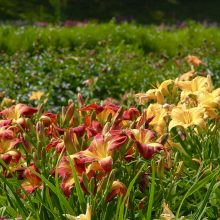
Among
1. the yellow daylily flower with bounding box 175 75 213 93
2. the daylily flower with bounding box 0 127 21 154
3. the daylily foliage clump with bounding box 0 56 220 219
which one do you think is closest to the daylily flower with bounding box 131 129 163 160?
the daylily foliage clump with bounding box 0 56 220 219

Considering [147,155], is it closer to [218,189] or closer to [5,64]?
[218,189]

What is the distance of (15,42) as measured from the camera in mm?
9148

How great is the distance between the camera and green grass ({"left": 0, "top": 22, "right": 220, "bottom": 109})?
265 inches

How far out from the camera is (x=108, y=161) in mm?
2176

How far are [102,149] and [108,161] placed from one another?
13 centimetres

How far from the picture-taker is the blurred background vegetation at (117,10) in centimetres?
1955

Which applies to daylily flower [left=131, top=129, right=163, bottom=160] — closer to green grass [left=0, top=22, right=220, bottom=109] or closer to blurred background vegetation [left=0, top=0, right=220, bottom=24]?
green grass [left=0, top=22, right=220, bottom=109]

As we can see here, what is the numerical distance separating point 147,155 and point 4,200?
665 millimetres

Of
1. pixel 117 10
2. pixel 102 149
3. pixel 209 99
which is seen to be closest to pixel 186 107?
pixel 209 99

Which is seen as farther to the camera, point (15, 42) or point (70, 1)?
point (70, 1)

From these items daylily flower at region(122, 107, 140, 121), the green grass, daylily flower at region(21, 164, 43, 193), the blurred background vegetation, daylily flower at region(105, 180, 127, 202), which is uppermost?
daylily flower at region(122, 107, 140, 121)

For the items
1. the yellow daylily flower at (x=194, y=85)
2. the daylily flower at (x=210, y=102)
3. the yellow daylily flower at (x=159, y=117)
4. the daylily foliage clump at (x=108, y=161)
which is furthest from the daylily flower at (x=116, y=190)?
the yellow daylily flower at (x=194, y=85)

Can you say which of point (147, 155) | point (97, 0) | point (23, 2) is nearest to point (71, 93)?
point (147, 155)

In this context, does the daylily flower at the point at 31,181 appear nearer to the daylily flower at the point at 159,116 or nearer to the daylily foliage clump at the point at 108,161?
the daylily foliage clump at the point at 108,161
